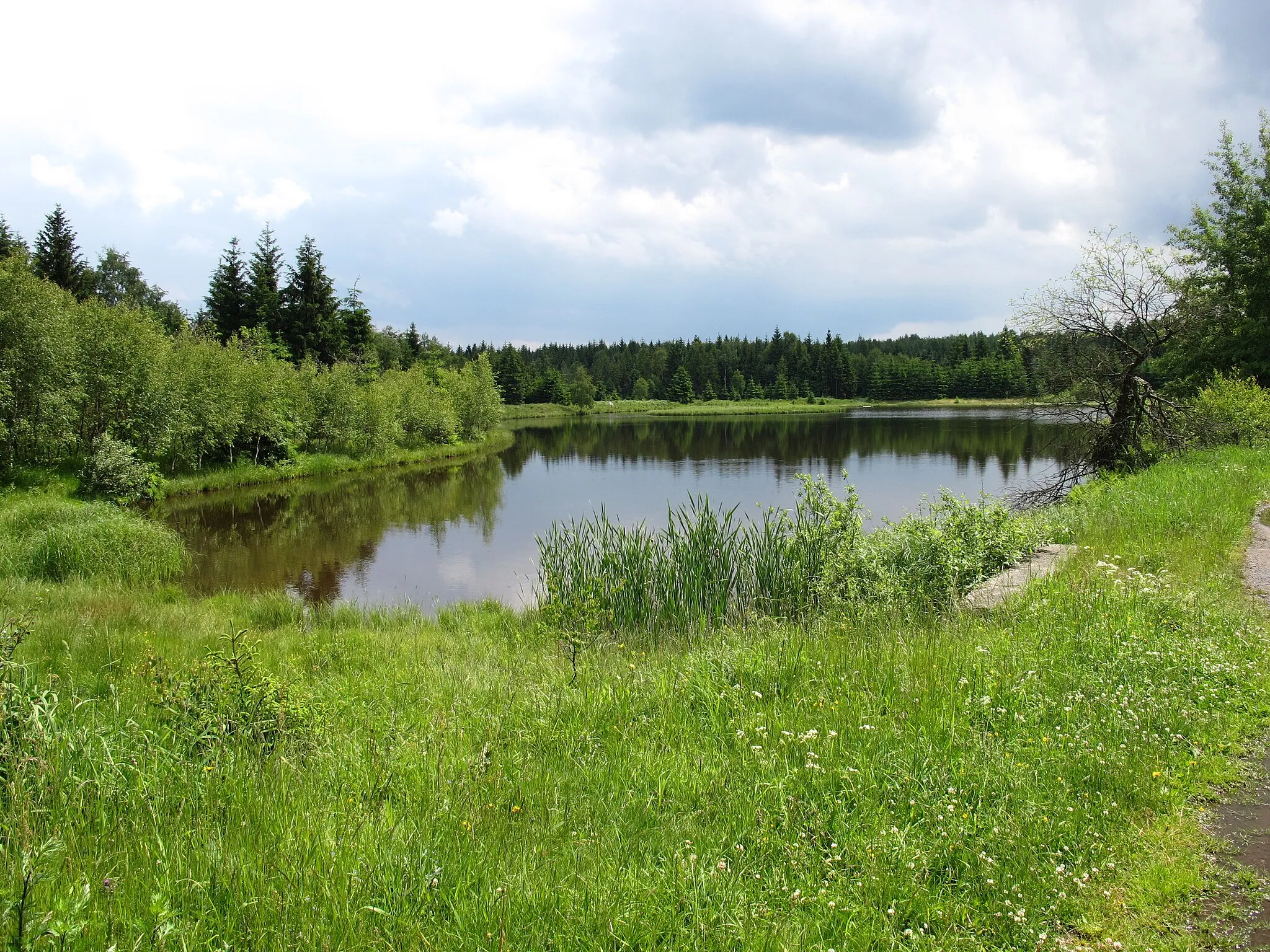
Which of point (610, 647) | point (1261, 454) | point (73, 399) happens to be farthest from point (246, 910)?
point (73, 399)

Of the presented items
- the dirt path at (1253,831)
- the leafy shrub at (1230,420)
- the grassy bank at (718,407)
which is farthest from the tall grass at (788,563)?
the grassy bank at (718,407)

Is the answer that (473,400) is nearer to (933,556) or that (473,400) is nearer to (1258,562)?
(933,556)

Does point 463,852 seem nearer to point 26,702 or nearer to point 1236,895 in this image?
point 26,702

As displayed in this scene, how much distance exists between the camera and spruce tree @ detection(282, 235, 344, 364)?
1928 inches

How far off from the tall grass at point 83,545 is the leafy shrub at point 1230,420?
23.8 metres

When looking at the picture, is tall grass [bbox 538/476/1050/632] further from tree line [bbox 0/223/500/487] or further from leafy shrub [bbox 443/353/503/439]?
leafy shrub [bbox 443/353/503/439]

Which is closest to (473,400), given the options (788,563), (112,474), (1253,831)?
(112,474)

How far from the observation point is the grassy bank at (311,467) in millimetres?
26969

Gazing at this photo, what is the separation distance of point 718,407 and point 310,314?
72.4 meters

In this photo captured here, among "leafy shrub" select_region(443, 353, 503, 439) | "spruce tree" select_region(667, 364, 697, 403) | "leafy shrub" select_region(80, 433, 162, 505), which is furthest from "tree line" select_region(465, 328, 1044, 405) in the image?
"leafy shrub" select_region(80, 433, 162, 505)

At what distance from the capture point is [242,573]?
16.0m

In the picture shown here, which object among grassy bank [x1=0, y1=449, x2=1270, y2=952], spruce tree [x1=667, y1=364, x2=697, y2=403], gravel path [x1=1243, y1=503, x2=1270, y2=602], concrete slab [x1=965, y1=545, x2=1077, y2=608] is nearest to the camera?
grassy bank [x1=0, y1=449, x2=1270, y2=952]

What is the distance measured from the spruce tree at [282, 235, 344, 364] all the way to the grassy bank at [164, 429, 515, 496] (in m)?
12.3

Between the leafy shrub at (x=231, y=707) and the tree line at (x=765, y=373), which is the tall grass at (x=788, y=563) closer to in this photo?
the leafy shrub at (x=231, y=707)
